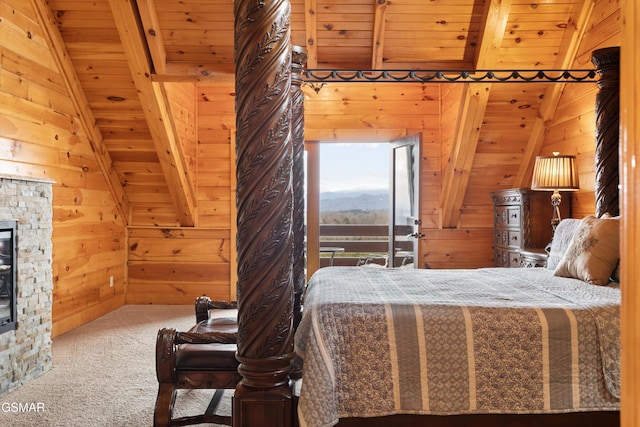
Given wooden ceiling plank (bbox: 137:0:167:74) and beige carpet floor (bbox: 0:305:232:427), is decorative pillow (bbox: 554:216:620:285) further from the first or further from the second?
wooden ceiling plank (bbox: 137:0:167:74)

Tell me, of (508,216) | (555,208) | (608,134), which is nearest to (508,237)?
(508,216)

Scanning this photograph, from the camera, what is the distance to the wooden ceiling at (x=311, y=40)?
4375 mm

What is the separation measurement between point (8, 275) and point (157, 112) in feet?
6.78

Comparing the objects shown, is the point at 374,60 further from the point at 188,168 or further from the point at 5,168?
the point at 5,168

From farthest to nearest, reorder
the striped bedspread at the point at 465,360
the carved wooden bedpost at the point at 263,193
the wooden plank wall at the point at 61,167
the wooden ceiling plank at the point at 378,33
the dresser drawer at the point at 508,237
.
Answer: the dresser drawer at the point at 508,237 < the wooden ceiling plank at the point at 378,33 < the wooden plank wall at the point at 61,167 < the striped bedspread at the point at 465,360 < the carved wooden bedpost at the point at 263,193

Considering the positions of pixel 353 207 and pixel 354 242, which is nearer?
pixel 354 242

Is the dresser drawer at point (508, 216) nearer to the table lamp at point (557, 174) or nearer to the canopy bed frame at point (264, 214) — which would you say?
the table lamp at point (557, 174)

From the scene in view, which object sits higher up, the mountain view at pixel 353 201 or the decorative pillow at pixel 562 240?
the mountain view at pixel 353 201

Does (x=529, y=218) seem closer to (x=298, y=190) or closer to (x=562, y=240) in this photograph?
(x=562, y=240)

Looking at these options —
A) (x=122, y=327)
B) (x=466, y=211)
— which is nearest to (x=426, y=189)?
(x=466, y=211)

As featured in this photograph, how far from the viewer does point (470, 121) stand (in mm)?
5105

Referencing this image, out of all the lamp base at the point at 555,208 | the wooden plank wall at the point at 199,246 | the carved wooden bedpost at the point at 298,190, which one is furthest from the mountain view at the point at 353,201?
the carved wooden bedpost at the point at 298,190

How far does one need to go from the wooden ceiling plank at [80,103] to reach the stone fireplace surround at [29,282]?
4.75ft

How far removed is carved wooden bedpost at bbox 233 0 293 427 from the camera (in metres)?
1.98
